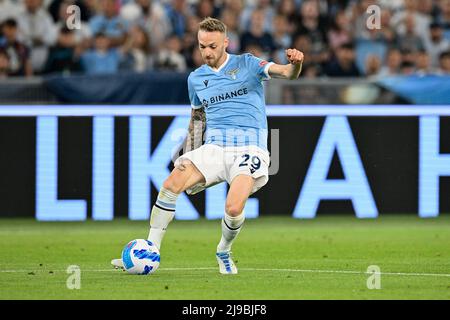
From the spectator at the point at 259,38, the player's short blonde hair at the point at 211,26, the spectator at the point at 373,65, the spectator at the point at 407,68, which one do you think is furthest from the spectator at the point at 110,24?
the player's short blonde hair at the point at 211,26

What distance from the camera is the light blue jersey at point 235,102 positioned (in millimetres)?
10938

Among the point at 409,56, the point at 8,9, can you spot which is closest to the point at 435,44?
the point at 409,56

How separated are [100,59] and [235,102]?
781 centimetres

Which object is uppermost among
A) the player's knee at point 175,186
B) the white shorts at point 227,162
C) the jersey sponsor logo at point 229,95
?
the jersey sponsor logo at point 229,95

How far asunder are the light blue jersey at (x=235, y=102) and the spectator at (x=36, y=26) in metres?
8.16

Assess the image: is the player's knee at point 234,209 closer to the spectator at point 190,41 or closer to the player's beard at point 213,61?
the player's beard at point 213,61

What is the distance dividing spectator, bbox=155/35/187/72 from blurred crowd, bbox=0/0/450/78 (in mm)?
16

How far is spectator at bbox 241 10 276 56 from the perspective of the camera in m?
18.8

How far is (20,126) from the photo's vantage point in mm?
16078

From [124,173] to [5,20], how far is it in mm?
3937

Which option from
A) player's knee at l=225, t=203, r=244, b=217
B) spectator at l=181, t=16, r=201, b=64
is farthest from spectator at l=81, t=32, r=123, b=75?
player's knee at l=225, t=203, r=244, b=217
